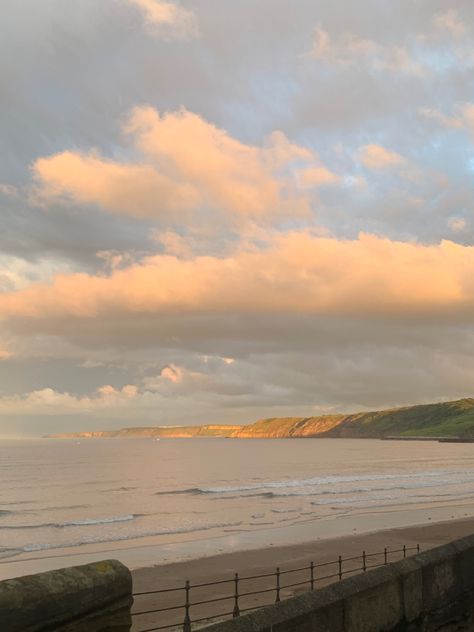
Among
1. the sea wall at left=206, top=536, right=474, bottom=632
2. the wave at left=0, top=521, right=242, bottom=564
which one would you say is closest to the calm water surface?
the wave at left=0, top=521, right=242, bottom=564

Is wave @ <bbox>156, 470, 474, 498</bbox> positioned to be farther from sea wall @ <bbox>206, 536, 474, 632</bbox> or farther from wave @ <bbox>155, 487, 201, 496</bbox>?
sea wall @ <bbox>206, 536, 474, 632</bbox>

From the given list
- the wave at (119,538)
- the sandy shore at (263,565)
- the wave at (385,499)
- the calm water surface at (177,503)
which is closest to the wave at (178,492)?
the calm water surface at (177,503)

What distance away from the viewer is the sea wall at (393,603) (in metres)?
5.28

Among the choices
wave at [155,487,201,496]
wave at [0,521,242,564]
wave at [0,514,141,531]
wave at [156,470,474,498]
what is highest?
wave at [0,521,242,564]

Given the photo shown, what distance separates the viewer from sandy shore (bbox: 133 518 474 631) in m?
19.7

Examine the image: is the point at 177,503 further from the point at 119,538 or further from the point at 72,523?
the point at 119,538

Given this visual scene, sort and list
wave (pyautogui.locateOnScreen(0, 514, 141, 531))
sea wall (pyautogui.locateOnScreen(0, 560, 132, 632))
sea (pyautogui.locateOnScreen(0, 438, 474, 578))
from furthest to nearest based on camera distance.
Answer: wave (pyautogui.locateOnScreen(0, 514, 141, 531))
sea (pyautogui.locateOnScreen(0, 438, 474, 578))
sea wall (pyautogui.locateOnScreen(0, 560, 132, 632))

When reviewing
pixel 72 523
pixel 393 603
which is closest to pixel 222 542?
pixel 72 523

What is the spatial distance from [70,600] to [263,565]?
80.4 feet

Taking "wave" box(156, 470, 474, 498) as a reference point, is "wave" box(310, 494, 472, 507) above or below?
above

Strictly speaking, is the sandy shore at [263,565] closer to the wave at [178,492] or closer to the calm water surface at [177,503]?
the calm water surface at [177,503]

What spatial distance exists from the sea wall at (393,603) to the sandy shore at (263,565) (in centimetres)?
885

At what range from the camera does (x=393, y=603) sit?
21.4 feet

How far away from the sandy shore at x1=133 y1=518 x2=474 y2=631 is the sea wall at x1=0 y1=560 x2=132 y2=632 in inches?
486
